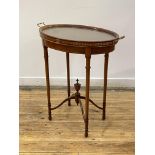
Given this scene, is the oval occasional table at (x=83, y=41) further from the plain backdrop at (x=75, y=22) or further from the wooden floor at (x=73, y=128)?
the plain backdrop at (x=75, y=22)

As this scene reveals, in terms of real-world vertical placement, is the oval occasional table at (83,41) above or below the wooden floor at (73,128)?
above

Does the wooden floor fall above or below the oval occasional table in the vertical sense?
below

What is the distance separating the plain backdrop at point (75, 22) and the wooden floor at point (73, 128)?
0.21 meters

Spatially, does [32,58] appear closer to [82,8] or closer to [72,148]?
[82,8]

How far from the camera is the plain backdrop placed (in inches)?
114

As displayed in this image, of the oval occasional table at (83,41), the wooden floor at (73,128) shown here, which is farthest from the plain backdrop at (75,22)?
the oval occasional table at (83,41)

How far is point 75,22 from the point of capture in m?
2.94

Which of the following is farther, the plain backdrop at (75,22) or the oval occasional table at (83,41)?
the plain backdrop at (75,22)

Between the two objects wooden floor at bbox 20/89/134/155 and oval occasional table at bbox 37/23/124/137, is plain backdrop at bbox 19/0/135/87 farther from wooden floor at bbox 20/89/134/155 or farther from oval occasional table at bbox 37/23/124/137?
oval occasional table at bbox 37/23/124/137

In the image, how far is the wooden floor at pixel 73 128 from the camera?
6.45ft

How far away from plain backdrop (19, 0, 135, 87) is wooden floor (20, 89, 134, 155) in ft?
0.70

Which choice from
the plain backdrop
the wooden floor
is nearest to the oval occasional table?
the wooden floor
